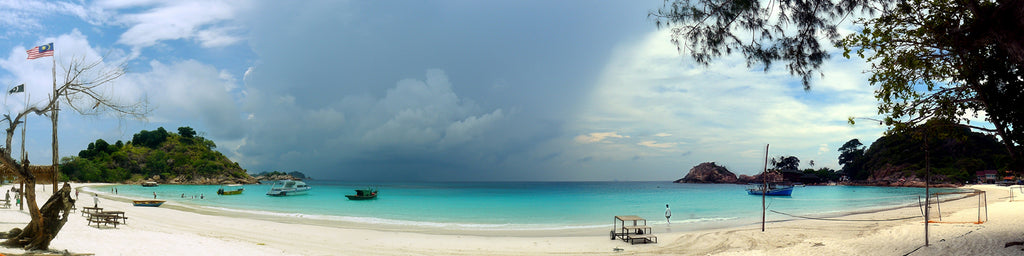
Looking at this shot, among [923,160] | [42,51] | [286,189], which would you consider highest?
[42,51]

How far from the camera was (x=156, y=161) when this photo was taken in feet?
342

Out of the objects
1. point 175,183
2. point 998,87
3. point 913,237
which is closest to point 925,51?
point 998,87

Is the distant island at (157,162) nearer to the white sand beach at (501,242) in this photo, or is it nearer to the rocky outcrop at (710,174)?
the white sand beach at (501,242)

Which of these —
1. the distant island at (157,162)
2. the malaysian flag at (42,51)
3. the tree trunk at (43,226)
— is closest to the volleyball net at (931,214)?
the tree trunk at (43,226)

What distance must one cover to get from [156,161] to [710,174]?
554ft

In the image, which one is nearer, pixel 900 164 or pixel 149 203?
pixel 149 203

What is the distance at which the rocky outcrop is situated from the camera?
556 feet

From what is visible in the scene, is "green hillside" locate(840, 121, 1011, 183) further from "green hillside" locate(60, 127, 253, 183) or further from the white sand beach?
"green hillside" locate(60, 127, 253, 183)

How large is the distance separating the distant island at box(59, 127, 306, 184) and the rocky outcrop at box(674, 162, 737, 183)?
152 metres

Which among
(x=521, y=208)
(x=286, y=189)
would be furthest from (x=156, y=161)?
(x=521, y=208)

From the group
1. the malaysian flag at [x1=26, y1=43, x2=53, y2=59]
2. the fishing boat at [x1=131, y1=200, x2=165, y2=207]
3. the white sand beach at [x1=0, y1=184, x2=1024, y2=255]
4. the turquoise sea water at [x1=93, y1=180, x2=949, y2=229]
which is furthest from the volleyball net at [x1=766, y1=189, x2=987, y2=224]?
the fishing boat at [x1=131, y1=200, x2=165, y2=207]

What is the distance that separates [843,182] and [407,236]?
137m

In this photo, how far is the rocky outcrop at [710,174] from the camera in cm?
16950

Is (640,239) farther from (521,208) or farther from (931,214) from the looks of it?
(521,208)
